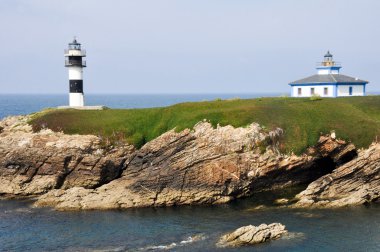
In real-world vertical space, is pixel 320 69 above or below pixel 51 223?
above

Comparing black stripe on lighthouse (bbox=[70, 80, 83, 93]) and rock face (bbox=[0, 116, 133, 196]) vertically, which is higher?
black stripe on lighthouse (bbox=[70, 80, 83, 93])

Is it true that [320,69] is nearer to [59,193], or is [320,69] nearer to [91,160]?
[91,160]

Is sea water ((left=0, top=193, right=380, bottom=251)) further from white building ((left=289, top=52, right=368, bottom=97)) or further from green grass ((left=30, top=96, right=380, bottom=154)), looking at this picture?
white building ((left=289, top=52, right=368, bottom=97))

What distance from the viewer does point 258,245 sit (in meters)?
43.1

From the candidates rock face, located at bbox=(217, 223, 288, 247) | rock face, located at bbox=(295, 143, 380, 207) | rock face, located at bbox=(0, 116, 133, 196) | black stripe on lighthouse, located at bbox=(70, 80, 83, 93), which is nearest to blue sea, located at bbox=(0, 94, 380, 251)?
rock face, located at bbox=(217, 223, 288, 247)

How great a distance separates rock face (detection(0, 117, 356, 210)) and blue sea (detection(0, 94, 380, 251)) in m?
2.21

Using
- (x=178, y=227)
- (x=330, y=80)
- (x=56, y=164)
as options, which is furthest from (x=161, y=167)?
(x=330, y=80)

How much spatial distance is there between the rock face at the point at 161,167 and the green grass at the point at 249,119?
158 cm

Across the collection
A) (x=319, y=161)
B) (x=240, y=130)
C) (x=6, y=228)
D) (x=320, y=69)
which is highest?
(x=320, y=69)

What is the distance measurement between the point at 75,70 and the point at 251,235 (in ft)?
176

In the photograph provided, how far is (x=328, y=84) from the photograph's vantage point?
84.9 meters

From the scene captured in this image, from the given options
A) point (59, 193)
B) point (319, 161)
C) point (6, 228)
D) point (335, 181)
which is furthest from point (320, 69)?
point (6, 228)

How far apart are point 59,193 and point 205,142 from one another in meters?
17.9

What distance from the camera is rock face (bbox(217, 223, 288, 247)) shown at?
43.5 metres
